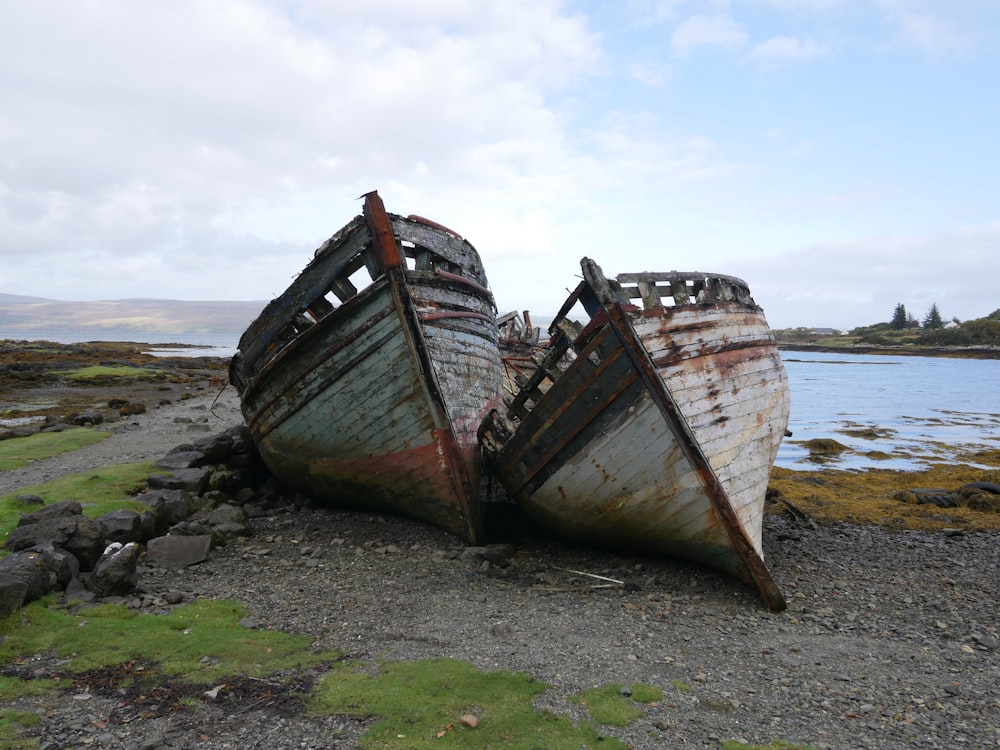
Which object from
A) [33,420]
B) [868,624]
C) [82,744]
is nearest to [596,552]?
[868,624]

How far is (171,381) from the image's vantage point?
34.8 m

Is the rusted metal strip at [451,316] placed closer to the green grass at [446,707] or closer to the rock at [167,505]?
the rock at [167,505]

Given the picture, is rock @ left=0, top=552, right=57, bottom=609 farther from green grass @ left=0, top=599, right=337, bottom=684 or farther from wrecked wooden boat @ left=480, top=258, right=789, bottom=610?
wrecked wooden boat @ left=480, top=258, right=789, bottom=610

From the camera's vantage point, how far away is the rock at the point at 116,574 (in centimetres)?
622

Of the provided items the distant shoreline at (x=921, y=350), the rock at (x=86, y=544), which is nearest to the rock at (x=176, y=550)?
the rock at (x=86, y=544)

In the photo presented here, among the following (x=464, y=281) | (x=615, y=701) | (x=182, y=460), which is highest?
(x=464, y=281)

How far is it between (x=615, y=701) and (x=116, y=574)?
15.6ft

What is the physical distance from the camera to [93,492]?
357 inches

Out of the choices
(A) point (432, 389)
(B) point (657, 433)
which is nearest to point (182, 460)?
(A) point (432, 389)

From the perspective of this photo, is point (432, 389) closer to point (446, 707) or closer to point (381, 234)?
point (381, 234)

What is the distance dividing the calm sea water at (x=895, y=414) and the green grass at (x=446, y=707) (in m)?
14.1

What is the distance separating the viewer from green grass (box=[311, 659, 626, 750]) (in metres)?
4.20

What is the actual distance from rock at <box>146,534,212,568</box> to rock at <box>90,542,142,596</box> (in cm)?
79

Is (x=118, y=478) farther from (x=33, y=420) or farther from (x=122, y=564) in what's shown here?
(x=33, y=420)
